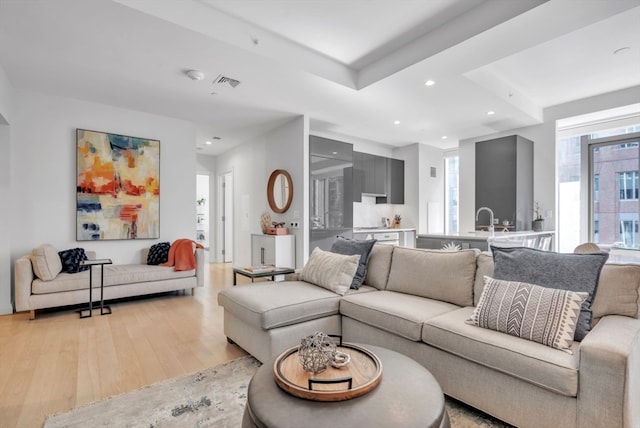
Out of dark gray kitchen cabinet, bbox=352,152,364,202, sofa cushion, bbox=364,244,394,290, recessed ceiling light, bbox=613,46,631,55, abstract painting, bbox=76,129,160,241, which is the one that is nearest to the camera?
sofa cushion, bbox=364,244,394,290

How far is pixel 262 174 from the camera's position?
5.90 m

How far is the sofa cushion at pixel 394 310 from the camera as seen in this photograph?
2080 millimetres

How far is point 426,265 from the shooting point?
2637 mm

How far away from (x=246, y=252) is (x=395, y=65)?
4405 mm

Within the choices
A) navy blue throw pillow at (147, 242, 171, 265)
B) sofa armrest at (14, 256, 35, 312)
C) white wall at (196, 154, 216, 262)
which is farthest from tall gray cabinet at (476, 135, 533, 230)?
sofa armrest at (14, 256, 35, 312)

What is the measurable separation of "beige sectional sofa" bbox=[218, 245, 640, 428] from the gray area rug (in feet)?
0.58

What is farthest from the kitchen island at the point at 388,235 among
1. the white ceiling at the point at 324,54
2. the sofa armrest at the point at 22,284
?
the sofa armrest at the point at 22,284

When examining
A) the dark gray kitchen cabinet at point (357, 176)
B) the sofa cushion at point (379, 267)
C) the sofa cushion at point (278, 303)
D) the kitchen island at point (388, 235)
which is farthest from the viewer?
the dark gray kitchen cabinet at point (357, 176)

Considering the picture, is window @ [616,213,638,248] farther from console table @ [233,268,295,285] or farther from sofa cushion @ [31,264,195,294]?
sofa cushion @ [31,264,195,294]

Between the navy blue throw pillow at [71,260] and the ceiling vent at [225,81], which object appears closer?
the ceiling vent at [225,81]

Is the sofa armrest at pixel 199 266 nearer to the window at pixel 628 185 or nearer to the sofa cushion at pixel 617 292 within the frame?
the sofa cushion at pixel 617 292

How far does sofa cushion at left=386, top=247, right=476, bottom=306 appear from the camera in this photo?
7.83 feet

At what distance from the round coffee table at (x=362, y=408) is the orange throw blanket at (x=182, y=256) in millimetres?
3410

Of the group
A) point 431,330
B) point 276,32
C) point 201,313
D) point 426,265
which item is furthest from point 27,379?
point 276,32
